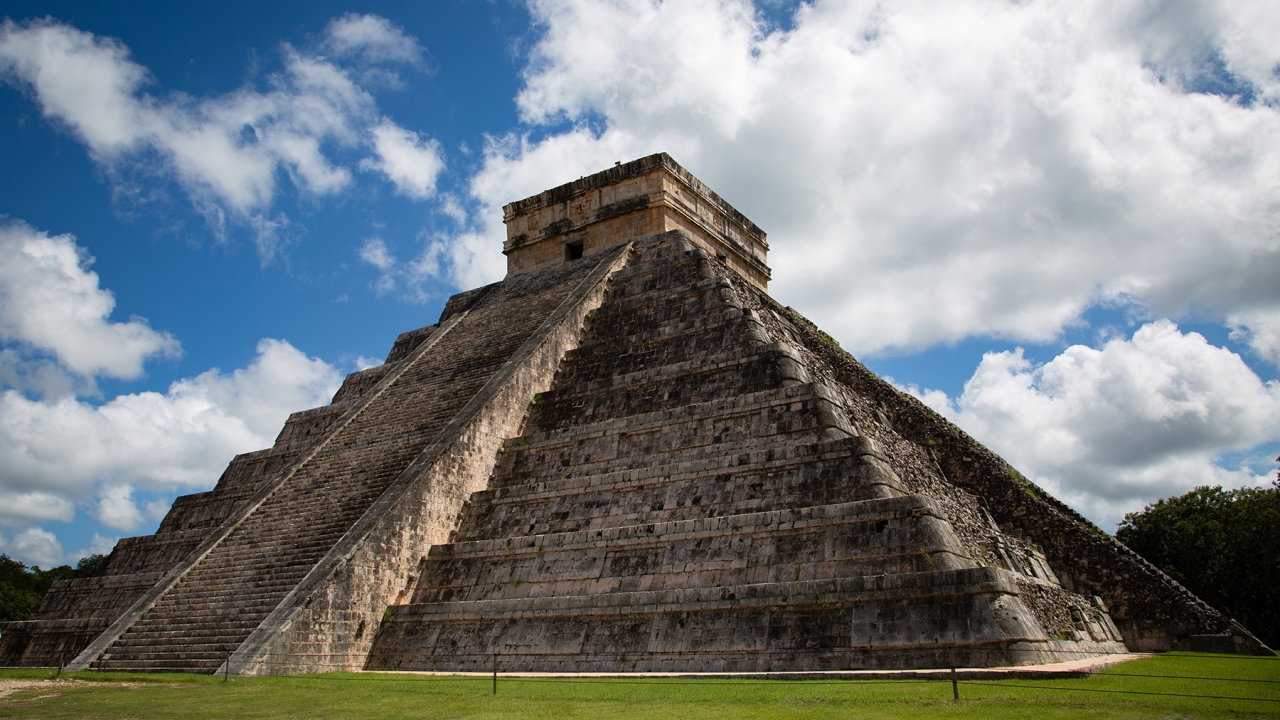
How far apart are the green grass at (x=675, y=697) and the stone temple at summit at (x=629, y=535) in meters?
0.69

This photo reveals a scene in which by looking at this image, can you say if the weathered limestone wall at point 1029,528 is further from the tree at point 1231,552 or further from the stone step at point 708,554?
the tree at point 1231,552

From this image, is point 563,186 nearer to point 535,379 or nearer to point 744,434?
point 535,379

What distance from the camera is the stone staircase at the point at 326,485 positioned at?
396 inches

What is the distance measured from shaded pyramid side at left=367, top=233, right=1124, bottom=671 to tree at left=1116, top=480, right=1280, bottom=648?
1226 cm

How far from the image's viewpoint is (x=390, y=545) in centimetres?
1035

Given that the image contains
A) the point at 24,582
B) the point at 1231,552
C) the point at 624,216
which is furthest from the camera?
the point at 24,582

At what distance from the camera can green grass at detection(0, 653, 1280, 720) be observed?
547cm

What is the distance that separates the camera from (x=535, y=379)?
13.2 m

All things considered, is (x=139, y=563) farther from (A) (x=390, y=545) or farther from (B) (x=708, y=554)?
(B) (x=708, y=554)

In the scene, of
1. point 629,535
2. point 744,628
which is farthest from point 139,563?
point 744,628

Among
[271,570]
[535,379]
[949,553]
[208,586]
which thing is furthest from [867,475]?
[208,586]

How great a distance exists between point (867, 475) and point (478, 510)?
5.02 meters

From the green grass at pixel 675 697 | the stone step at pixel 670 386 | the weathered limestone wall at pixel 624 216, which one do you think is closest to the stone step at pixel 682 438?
the stone step at pixel 670 386

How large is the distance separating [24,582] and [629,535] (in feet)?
136
